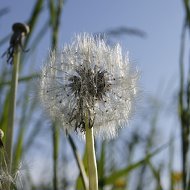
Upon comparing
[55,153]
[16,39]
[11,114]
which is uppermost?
[16,39]

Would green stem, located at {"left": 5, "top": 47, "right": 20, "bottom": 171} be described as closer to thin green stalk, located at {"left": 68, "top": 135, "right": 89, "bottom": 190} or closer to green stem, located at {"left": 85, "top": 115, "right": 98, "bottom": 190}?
green stem, located at {"left": 85, "top": 115, "right": 98, "bottom": 190}

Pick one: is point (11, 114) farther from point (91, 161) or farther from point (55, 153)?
point (55, 153)

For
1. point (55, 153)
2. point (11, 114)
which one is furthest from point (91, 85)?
point (55, 153)

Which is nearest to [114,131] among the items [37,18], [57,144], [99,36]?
[99,36]

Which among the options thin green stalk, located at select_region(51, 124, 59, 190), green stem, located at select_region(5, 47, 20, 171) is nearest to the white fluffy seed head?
green stem, located at select_region(5, 47, 20, 171)

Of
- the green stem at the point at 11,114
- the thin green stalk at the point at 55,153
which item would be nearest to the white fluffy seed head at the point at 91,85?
the green stem at the point at 11,114

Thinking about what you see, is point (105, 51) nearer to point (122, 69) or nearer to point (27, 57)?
point (122, 69)

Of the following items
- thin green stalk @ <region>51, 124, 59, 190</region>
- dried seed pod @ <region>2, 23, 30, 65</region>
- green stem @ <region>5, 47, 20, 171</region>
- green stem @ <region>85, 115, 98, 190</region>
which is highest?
dried seed pod @ <region>2, 23, 30, 65</region>

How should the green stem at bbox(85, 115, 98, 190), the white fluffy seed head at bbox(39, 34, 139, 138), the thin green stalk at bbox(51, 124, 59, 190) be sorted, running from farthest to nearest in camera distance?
the thin green stalk at bbox(51, 124, 59, 190)
the white fluffy seed head at bbox(39, 34, 139, 138)
the green stem at bbox(85, 115, 98, 190)
